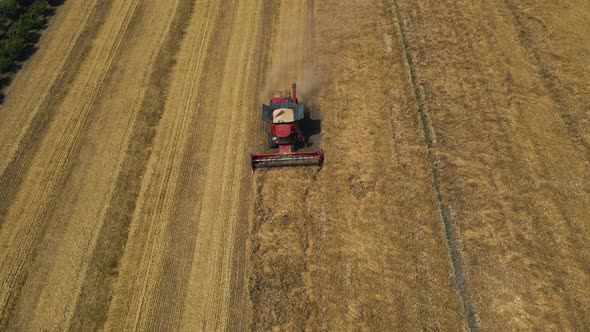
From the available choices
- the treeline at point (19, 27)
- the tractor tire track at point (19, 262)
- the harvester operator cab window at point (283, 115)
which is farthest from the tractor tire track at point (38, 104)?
the harvester operator cab window at point (283, 115)

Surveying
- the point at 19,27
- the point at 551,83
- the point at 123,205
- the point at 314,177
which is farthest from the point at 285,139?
the point at 19,27

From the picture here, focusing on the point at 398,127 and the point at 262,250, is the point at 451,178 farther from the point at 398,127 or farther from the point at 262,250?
the point at 262,250

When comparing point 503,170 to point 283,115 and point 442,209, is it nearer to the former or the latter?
point 442,209

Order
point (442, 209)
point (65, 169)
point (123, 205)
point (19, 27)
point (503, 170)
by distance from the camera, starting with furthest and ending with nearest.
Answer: point (19, 27), point (65, 169), point (123, 205), point (503, 170), point (442, 209)

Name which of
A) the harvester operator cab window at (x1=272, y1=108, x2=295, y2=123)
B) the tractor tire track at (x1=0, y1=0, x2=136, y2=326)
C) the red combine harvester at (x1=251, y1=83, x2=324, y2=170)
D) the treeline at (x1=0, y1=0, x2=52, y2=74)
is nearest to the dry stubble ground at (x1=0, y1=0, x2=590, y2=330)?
the tractor tire track at (x1=0, y1=0, x2=136, y2=326)

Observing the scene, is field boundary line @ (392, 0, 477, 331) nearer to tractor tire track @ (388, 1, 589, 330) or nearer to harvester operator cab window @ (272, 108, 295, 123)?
tractor tire track @ (388, 1, 589, 330)

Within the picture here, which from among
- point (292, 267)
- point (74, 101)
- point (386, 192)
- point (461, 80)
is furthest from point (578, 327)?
point (74, 101)

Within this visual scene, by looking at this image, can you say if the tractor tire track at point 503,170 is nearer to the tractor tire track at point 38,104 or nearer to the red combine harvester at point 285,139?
the red combine harvester at point 285,139
